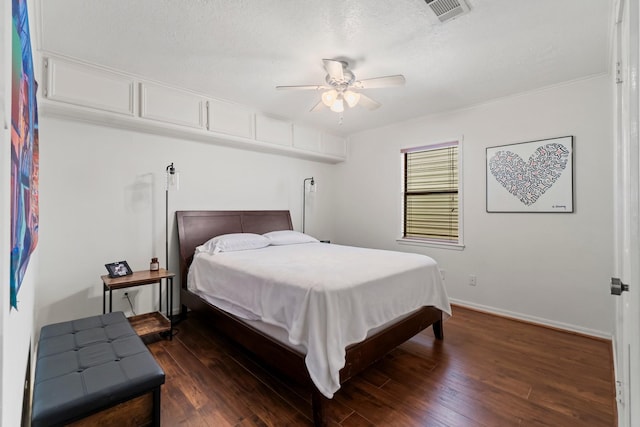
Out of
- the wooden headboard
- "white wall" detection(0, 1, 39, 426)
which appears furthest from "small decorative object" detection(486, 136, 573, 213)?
"white wall" detection(0, 1, 39, 426)

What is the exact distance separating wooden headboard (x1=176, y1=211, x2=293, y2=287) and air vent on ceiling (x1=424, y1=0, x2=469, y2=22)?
305cm

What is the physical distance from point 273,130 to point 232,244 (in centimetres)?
170

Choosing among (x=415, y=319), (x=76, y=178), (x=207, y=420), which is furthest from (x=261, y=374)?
(x=76, y=178)

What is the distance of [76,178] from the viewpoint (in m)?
2.81

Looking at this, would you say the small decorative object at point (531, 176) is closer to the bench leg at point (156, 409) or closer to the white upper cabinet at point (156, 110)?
the white upper cabinet at point (156, 110)

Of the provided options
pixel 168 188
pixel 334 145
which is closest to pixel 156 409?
pixel 168 188

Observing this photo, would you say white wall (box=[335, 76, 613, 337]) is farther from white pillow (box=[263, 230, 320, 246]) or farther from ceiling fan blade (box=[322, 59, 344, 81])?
ceiling fan blade (box=[322, 59, 344, 81])

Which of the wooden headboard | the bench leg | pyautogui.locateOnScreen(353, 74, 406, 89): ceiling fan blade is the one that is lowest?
the bench leg

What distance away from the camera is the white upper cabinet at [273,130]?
391 cm

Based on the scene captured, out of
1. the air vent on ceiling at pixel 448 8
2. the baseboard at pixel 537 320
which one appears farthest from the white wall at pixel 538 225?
the air vent on ceiling at pixel 448 8

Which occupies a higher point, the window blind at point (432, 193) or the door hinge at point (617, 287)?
the window blind at point (432, 193)

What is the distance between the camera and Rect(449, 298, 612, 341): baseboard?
2876mm

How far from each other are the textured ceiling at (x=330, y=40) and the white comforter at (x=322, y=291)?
1757 millimetres

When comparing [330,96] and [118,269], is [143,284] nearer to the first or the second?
[118,269]
